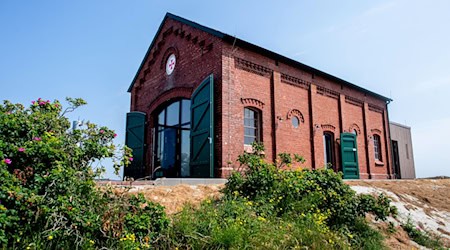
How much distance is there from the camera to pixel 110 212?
371 centimetres

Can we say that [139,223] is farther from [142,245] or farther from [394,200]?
[394,200]

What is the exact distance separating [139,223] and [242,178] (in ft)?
8.33

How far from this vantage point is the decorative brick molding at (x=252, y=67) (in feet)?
33.9

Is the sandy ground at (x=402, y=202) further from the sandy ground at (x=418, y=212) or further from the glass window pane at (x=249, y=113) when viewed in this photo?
the glass window pane at (x=249, y=113)

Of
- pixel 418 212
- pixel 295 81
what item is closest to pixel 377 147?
pixel 295 81

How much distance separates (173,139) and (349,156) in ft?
24.7

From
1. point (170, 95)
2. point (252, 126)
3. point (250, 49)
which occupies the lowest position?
point (252, 126)

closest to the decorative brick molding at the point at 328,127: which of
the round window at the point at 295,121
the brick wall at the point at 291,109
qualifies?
the brick wall at the point at 291,109

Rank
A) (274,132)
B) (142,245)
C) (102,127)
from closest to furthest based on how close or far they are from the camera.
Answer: (142,245) < (102,127) < (274,132)

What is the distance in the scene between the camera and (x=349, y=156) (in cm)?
1395

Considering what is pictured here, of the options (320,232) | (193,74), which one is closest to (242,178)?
(320,232)

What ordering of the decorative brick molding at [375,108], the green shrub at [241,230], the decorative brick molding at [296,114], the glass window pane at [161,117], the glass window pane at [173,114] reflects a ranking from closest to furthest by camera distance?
the green shrub at [241,230] → the decorative brick molding at [296,114] → the glass window pane at [173,114] → the glass window pane at [161,117] → the decorative brick molding at [375,108]

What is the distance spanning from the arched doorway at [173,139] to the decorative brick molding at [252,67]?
2.32 metres

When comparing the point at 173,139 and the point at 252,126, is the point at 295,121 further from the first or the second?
the point at 173,139
